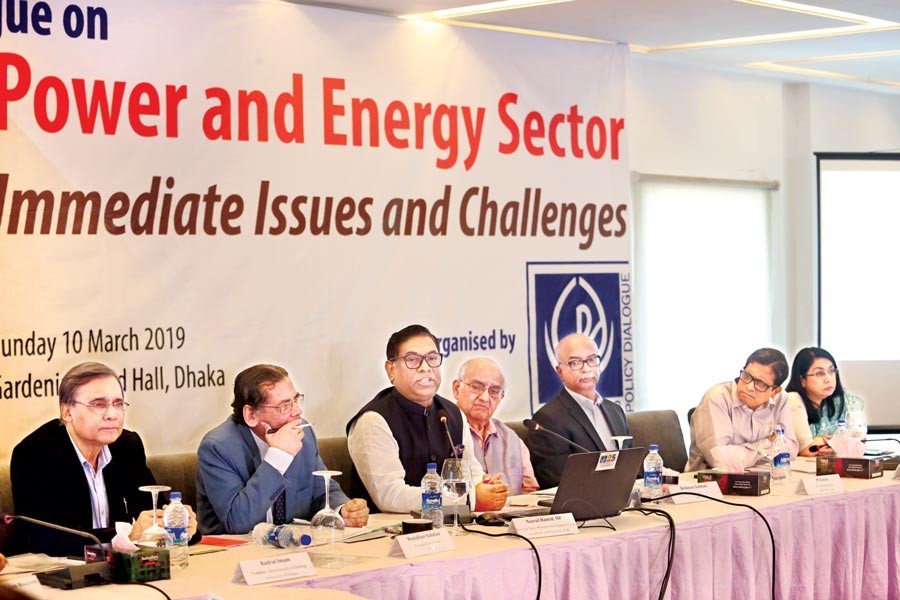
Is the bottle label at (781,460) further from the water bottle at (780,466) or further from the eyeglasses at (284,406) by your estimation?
the eyeglasses at (284,406)

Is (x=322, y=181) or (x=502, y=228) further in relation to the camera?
(x=502, y=228)

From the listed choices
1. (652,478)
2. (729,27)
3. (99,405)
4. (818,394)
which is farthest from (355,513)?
(729,27)

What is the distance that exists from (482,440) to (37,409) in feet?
5.39

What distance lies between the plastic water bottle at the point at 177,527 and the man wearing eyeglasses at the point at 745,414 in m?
2.45

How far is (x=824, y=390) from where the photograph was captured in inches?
221

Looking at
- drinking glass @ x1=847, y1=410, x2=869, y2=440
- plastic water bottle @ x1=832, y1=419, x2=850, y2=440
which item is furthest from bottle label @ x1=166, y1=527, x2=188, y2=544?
drinking glass @ x1=847, y1=410, x2=869, y2=440

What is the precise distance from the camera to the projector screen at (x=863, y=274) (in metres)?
7.69

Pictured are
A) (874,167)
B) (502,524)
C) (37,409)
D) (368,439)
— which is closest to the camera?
(502,524)

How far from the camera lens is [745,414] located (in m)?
5.05

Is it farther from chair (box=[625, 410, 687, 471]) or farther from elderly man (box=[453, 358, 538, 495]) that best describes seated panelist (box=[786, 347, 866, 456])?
elderly man (box=[453, 358, 538, 495])

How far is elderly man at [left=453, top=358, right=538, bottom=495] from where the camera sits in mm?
4727

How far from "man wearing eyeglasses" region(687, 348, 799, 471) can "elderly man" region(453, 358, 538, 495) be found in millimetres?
730

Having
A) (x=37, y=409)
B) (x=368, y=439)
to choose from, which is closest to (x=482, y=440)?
(x=368, y=439)

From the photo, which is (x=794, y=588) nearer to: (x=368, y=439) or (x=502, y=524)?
(x=502, y=524)
